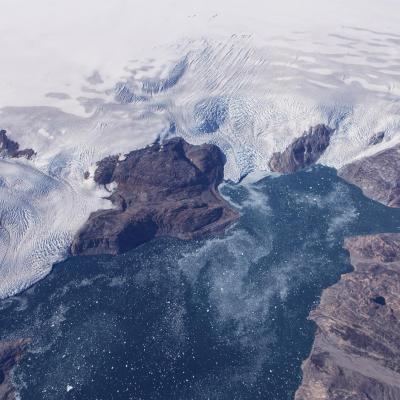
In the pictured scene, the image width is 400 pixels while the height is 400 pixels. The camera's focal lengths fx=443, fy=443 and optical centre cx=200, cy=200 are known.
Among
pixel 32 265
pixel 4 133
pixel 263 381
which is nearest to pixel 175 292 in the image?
pixel 263 381

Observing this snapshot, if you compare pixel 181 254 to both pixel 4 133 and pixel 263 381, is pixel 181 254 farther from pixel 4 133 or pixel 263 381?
pixel 4 133

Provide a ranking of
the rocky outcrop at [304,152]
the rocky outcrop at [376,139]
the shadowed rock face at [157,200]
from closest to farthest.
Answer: the shadowed rock face at [157,200], the rocky outcrop at [304,152], the rocky outcrop at [376,139]

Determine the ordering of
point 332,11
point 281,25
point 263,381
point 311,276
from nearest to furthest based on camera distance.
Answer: point 263,381
point 311,276
point 281,25
point 332,11

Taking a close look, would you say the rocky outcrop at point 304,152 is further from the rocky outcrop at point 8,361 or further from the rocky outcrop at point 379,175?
the rocky outcrop at point 8,361

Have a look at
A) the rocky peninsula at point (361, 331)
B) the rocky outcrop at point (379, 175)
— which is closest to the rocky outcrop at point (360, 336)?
the rocky peninsula at point (361, 331)

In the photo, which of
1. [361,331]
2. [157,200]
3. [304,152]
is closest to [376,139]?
[304,152]

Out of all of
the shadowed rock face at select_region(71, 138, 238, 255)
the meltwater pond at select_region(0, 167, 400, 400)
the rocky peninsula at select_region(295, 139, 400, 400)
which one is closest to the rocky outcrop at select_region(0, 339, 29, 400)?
the meltwater pond at select_region(0, 167, 400, 400)
